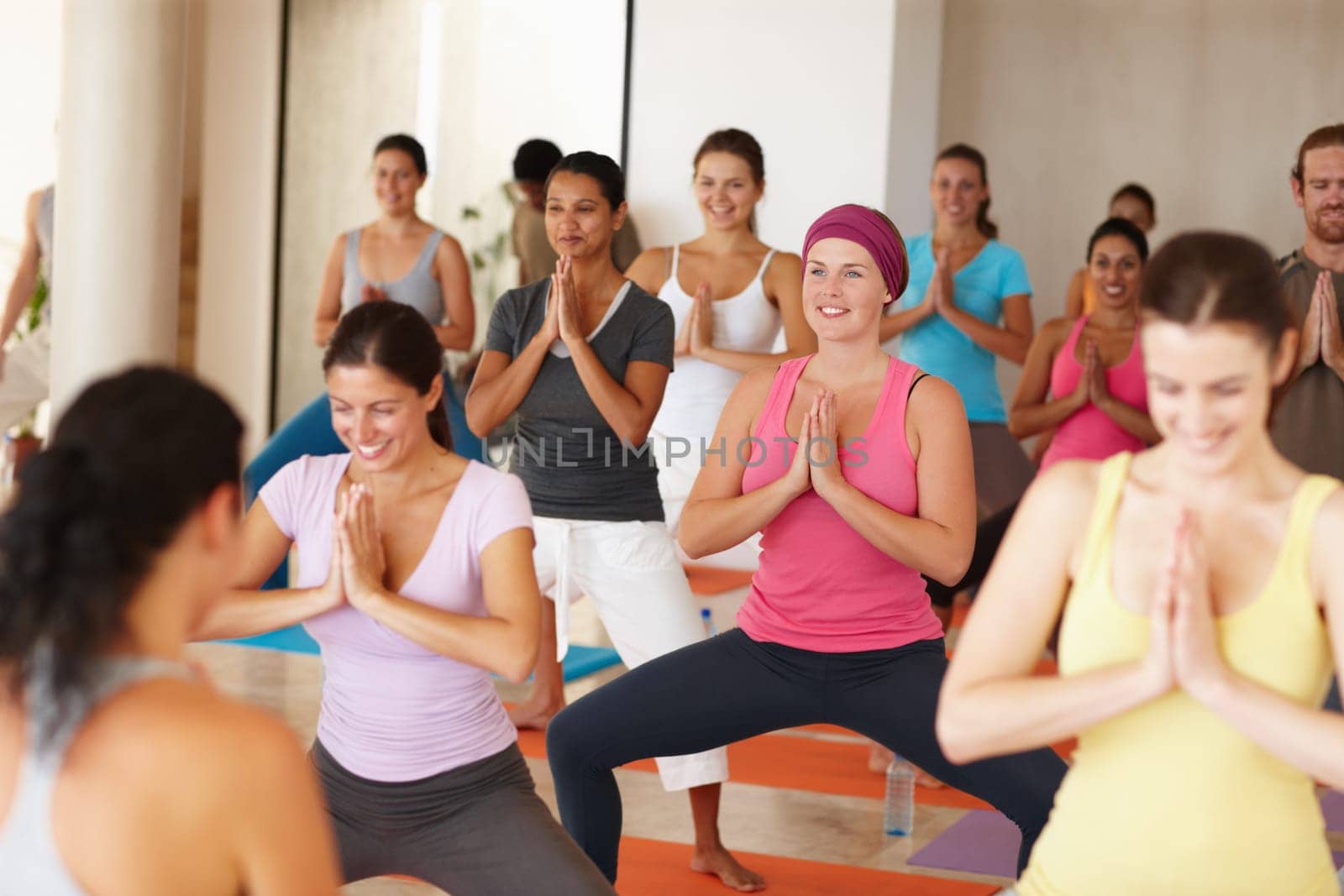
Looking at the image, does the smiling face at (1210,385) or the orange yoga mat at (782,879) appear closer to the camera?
the smiling face at (1210,385)

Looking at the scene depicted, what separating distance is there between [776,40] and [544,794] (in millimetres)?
3732

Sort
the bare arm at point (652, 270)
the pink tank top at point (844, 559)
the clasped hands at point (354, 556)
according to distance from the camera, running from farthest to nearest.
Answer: the bare arm at point (652, 270) < the pink tank top at point (844, 559) < the clasped hands at point (354, 556)

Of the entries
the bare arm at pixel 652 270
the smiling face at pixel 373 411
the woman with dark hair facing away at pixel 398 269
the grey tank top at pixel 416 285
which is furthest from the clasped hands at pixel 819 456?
the grey tank top at pixel 416 285

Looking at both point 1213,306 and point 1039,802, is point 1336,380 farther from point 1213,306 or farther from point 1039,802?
point 1213,306

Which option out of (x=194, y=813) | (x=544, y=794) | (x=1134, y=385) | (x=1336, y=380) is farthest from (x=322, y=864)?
(x=1134, y=385)

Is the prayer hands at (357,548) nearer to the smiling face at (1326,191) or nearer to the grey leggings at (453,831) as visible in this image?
the grey leggings at (453,831)

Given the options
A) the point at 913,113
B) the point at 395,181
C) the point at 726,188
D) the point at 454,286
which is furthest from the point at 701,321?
the point at 913,113

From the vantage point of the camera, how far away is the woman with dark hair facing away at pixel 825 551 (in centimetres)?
250

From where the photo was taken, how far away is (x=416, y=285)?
16.0 feet

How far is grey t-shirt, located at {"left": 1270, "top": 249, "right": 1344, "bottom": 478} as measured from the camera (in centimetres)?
330

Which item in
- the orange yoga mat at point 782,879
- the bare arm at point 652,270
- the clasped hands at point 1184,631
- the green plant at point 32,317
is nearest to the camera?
the clasped hands at point 1184,631

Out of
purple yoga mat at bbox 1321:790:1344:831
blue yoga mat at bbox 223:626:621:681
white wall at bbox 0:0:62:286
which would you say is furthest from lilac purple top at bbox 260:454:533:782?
white wall at bbox 0:0:62:286

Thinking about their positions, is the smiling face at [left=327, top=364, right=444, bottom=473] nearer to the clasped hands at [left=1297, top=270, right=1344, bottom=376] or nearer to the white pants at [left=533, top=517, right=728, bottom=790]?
the white pants at [left=533, top=517, right=728, bottom=790]

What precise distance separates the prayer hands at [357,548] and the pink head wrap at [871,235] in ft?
3.03
